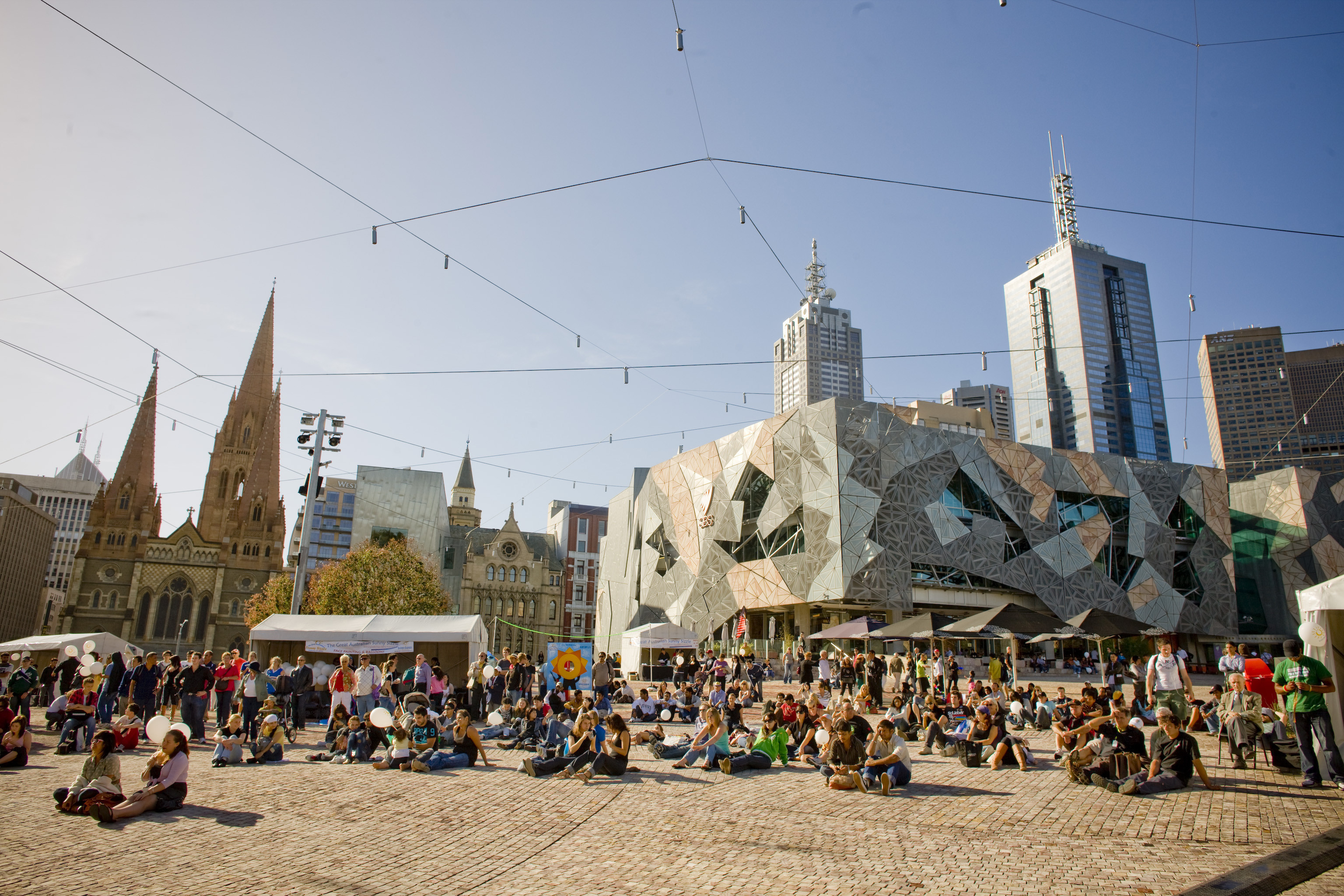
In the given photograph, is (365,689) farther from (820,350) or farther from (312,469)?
(820,350)

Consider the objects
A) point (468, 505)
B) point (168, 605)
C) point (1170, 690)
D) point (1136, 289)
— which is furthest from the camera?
point (1136, 289)

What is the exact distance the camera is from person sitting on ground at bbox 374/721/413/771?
12062 mm

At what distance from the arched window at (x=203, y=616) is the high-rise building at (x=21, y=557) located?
2430 cm

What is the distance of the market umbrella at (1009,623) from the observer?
20.1 m

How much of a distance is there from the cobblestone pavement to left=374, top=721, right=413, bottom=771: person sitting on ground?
644 millimetres

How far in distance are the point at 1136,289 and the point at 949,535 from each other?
13184 cm

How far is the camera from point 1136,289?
14938cm

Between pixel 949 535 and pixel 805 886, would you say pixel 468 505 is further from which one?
pixel 805 886

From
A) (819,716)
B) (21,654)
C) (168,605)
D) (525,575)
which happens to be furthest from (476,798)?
(168,605)

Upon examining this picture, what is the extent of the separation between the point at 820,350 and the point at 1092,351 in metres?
52.2

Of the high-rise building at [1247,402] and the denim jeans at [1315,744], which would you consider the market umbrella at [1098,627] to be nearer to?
the denim jeans at [1315,744]

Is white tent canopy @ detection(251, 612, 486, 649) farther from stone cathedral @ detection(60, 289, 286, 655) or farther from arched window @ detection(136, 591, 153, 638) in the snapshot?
arched window @ detection(136, 591, 153, 638)

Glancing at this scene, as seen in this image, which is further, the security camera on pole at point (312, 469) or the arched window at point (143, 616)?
the arched window at point (143, 616)

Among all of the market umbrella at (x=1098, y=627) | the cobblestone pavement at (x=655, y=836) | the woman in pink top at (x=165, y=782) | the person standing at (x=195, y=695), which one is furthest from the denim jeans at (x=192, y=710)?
the market umbrella at (x=1098, y=627)
